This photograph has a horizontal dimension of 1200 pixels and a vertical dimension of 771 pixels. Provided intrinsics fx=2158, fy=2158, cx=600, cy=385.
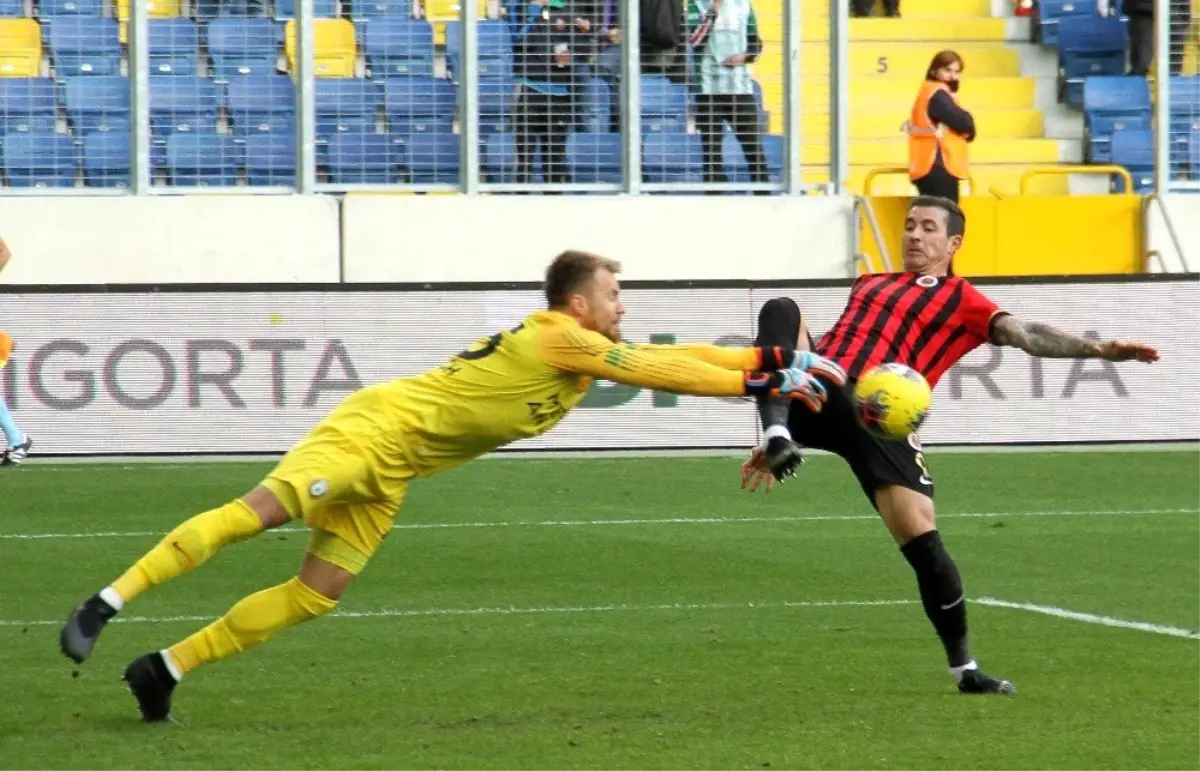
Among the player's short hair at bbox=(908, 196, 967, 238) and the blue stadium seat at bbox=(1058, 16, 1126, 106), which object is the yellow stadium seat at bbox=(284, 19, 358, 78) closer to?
the blue stadium seat at bbox=(1058, 16, 1126, 106)

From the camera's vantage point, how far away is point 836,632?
29.6 feet

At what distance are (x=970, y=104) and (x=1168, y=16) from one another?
8.54ft

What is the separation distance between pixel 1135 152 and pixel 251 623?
15714 millimetres

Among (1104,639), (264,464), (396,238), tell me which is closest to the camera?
(1104,639)

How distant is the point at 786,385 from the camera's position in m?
6.78

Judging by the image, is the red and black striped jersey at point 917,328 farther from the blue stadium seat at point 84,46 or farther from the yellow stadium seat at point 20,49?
the yellow stadium seat at point 20,49

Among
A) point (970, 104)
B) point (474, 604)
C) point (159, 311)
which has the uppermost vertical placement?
point (970, 104)

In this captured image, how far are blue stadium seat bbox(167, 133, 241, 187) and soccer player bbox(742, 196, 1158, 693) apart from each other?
11177 millimetres

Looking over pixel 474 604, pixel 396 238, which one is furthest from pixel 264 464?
pixel 474 604

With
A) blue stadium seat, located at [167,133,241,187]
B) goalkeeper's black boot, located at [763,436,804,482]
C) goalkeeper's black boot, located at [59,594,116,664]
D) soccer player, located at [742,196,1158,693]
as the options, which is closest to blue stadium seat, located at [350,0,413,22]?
blue stadium seat, located at [167,133,241,187]

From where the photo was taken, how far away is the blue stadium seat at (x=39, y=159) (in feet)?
59.8

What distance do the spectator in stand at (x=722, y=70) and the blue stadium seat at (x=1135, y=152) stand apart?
4068 millimetres

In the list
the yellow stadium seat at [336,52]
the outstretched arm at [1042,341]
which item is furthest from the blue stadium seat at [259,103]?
the outstretched arm at [1042,341]

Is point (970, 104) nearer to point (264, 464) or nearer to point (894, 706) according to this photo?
point (264, 464)
